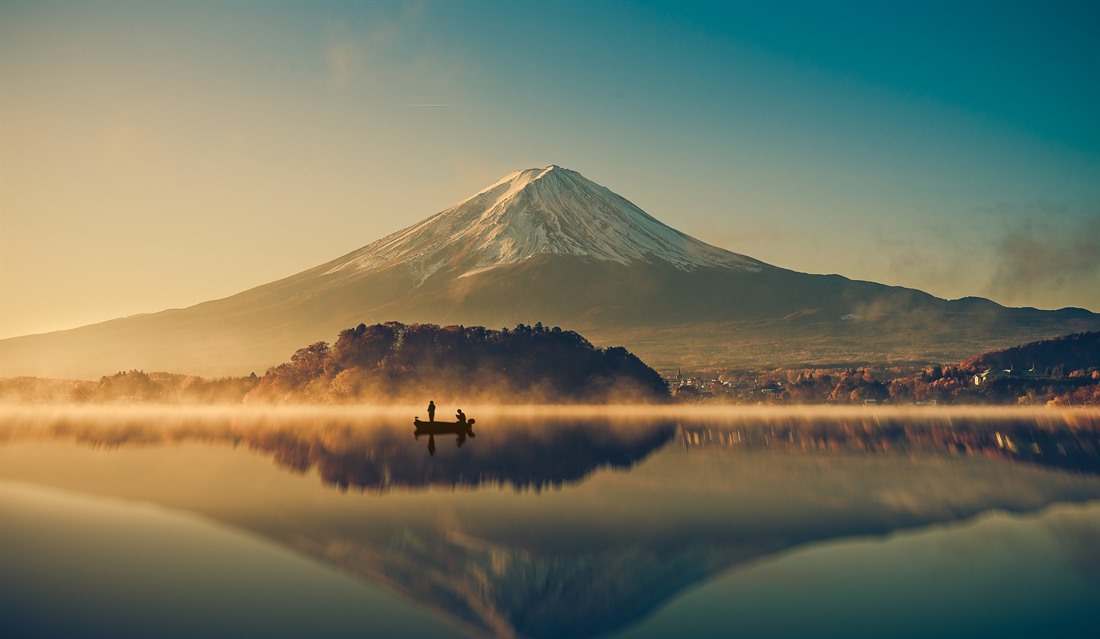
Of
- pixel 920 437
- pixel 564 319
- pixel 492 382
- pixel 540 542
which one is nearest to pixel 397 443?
pixel 540 542

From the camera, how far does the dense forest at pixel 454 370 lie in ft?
233

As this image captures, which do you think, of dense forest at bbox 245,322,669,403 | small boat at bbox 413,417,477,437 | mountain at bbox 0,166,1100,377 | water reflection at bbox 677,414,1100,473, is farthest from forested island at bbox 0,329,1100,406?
Result: mountain at bbox 0,166,1100,377

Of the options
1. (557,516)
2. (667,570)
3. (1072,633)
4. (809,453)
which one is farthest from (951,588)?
(809,453)

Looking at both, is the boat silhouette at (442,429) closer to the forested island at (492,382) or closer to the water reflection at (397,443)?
the water reflection at (397,443)

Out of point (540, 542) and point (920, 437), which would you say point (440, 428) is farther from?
point (920, 437)

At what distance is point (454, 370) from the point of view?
72438 millimetres

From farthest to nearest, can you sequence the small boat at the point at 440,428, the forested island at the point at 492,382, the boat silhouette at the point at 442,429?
the forested island at the point at 492,382
the small boat at the point at 440,428
the boat silhouette at the point at 442,429

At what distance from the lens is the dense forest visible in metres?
70.9

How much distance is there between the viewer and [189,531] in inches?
720

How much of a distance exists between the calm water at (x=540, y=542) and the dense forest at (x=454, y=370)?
1398 inches

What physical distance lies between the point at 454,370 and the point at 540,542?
5584cm

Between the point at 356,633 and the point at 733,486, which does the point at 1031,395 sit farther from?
the point at 356,633

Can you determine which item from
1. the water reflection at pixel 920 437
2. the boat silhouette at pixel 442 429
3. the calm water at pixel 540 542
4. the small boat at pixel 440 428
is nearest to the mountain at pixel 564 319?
the water reflection at pixel 920 437

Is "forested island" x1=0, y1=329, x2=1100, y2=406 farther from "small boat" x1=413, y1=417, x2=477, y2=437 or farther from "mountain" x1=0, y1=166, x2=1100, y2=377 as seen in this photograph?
"mountain" x1=0, y1=166, x2=1100, y2=377
